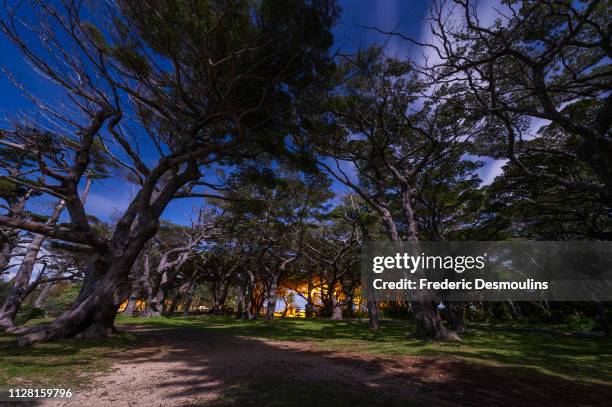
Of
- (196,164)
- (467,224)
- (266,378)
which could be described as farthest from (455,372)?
(467,224)

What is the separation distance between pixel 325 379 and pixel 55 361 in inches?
204

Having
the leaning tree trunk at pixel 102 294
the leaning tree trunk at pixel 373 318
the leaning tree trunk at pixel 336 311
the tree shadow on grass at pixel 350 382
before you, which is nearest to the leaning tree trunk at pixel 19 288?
the leaning tree trunk at pixel 102 294

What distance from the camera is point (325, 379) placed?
4.77 m

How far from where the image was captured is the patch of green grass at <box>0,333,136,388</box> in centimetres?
432

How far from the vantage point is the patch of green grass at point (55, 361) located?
4.32 meters

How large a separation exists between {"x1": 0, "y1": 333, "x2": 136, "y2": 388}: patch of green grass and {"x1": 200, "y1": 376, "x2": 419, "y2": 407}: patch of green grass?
101 inches

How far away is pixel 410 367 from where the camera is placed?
5.95m

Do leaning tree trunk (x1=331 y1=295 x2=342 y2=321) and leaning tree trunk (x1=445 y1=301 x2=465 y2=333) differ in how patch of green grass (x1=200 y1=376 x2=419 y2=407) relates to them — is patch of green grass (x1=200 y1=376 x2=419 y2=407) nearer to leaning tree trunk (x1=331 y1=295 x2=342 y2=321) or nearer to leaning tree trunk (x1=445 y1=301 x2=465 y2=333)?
leaning tree trunk (x1=445 y1=301 x2=465 y2=333)

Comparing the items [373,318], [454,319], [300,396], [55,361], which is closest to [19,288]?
[55,361]

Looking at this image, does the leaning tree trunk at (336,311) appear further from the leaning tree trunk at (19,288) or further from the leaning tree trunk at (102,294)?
the leaning tree trunk at (19,288)

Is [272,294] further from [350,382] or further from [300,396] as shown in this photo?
[300,396]

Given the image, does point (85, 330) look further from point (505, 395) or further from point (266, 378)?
point (505, 395)

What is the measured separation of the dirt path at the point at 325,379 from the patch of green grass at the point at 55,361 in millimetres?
393

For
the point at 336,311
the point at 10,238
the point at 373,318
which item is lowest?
the point at 336,311
